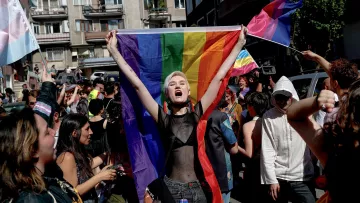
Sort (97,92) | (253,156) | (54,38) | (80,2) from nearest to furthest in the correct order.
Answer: (253,156), (97,92), (54,38), (80,2)

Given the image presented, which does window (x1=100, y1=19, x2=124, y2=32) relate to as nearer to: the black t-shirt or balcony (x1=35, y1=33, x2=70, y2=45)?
balcony (x1=35, y1=33, x2=70, y2=45)

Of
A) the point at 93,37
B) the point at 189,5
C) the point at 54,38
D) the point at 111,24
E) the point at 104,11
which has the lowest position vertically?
the point at 93,37

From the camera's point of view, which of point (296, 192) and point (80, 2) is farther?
point (80, 2)

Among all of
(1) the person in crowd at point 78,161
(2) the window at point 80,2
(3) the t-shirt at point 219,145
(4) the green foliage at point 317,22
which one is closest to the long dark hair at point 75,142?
(1) the person in crowd at point 78,161

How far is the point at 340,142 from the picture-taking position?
220cm

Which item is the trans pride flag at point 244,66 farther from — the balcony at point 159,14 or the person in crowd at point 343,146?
the balcony at point 159,14

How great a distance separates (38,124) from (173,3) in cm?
5741

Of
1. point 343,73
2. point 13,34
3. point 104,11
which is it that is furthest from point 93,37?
point 343,73

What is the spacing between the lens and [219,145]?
4.60m

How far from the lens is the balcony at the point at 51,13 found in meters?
57.9

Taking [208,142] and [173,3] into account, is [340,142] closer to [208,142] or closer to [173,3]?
[208,142]

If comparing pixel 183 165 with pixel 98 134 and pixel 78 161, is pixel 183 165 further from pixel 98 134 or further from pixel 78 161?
pixel 98 134

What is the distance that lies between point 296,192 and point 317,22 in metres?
12.3

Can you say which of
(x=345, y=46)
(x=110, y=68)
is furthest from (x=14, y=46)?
(x=110, y=68)
